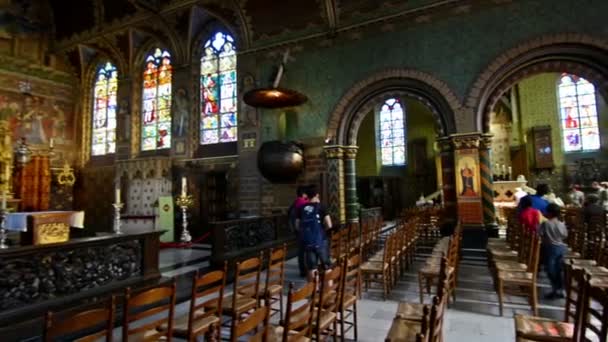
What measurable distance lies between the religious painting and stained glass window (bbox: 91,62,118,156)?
1220cm

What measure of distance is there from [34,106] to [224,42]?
740cm

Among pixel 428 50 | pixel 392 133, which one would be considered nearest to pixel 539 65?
pixel 428 50

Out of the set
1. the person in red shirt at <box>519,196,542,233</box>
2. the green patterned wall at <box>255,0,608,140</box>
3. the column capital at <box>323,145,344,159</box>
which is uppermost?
the green patterned wall at <box>255,0,608,140</box>

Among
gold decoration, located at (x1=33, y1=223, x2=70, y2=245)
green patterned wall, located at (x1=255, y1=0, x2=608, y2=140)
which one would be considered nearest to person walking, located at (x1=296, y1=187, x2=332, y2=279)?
gold decoration, located at (x1=33, y1=223, x2=70, y2=245)

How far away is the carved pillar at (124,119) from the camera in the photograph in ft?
41.7

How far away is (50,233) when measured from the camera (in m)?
6.14

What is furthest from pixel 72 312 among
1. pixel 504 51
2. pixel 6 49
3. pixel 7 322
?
pixel 6 49

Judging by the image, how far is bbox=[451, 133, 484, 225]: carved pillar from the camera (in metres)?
8.23

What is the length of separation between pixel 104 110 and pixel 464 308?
566 inches

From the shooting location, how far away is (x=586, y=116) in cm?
1444

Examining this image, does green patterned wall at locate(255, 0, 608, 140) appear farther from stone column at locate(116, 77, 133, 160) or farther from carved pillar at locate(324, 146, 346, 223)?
stone column at locate(116, 77, 133, 160)

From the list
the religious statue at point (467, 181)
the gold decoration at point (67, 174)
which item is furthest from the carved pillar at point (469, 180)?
the gold decoration at point (67, 174)

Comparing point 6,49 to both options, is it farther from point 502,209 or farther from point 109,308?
point 502,209

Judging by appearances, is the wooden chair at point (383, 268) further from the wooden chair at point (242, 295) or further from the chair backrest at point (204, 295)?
the chair backrest at point (204, 295)
